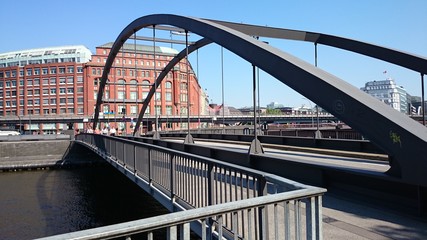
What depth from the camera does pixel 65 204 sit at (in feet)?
64.2

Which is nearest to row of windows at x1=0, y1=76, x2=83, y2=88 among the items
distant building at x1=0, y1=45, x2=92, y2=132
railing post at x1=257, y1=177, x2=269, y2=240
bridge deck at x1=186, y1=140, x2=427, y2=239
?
distant building at x1=0, y1=45, x2=92, y2=132

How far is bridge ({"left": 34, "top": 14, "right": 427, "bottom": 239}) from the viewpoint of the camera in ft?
9.45

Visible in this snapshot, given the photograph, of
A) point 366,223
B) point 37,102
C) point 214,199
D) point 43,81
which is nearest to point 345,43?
point 366,223

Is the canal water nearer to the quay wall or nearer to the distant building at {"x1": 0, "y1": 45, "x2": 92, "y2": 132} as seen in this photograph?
the quay wall

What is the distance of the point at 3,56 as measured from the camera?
11212cm

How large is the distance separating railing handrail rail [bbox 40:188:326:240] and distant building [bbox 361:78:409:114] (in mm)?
103710

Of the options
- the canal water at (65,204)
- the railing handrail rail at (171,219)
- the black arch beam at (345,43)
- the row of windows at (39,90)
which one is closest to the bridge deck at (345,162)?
the black arch beam at (345,43)

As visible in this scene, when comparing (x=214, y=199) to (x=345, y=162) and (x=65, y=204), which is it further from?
(x=65, y=204)

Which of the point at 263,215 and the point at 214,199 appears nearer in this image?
the point at 263,215

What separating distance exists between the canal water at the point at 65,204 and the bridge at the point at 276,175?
6776 mm

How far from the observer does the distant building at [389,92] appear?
100 m

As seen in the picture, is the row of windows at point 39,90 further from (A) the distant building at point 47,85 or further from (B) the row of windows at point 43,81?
(B) the row of windows at point 43,81

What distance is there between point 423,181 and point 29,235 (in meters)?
14.8

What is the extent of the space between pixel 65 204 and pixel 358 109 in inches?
732
